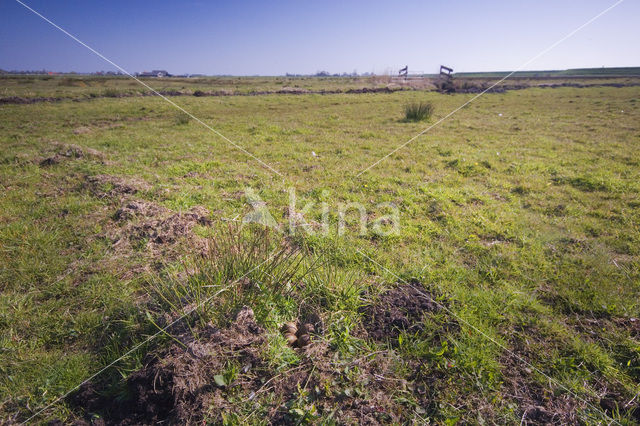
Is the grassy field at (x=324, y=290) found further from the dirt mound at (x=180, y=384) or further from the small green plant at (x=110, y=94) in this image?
the small green plant at (x=110, y=94)

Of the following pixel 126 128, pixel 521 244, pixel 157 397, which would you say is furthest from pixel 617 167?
pixel 126 128

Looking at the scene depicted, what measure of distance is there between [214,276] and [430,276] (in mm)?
2585

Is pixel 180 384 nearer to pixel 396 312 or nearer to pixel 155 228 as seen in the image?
pixel 396 312

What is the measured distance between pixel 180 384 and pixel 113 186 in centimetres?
546

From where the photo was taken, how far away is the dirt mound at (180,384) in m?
Answer: 2.12

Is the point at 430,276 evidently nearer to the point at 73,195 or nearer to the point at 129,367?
the point at 129,367

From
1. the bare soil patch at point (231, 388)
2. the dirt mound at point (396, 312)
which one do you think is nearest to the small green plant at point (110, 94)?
the bare soil patch at point (231, 388)

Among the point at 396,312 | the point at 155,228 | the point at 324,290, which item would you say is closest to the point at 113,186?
the point at 155,228

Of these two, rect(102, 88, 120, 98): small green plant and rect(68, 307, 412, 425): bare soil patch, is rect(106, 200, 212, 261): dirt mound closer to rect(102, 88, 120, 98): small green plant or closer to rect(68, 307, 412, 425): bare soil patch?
rect(68, 307, 412, 425): bare soil patch

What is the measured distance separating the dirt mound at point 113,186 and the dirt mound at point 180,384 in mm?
4534

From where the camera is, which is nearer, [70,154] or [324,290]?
[324,290]

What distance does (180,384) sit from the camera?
2156 millimetres

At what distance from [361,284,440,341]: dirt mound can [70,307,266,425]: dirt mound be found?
1173 mm

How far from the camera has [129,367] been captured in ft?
8.05
